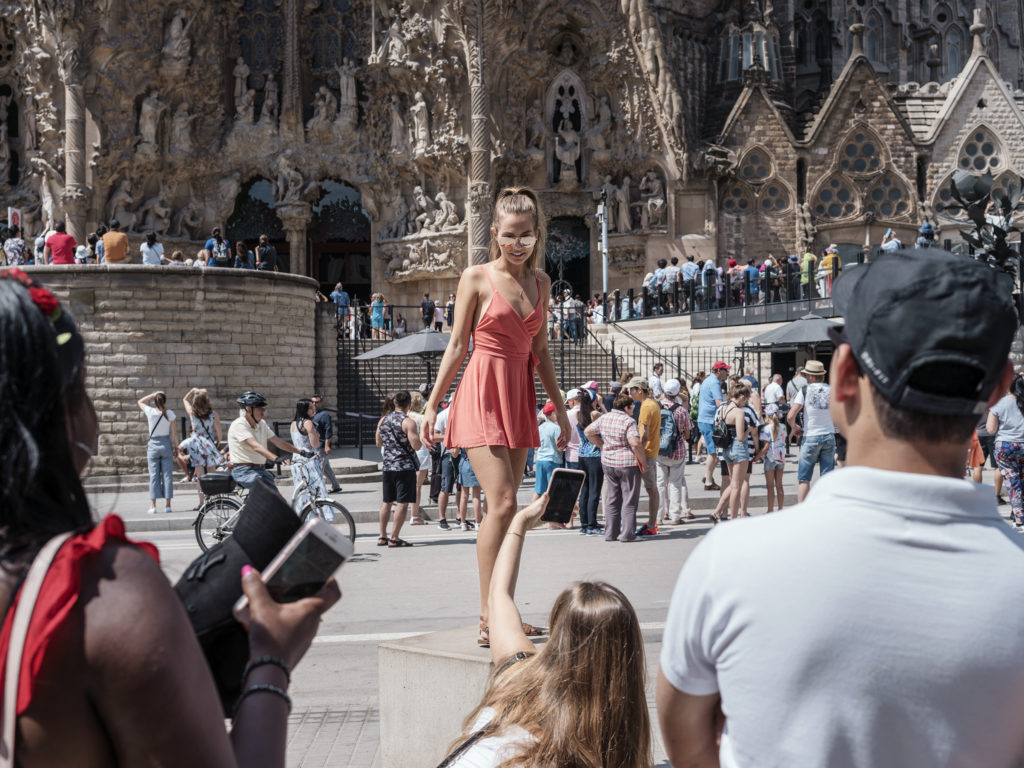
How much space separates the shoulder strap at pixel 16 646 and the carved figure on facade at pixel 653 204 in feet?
114

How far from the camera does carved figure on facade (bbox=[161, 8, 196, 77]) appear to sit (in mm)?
34719

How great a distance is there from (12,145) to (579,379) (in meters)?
20.4

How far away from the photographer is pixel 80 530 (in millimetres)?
1445

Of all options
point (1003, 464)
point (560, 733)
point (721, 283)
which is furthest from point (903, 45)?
point (560, 733)

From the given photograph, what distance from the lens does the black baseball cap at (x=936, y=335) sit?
5.21 feet

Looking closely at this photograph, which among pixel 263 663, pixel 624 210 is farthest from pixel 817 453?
pixel 624 210

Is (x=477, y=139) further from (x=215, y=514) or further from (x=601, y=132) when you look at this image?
(x=215, y=514)

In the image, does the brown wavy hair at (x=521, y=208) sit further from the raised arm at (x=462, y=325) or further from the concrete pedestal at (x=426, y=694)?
the concrete pedestal at (x=426, y=694)

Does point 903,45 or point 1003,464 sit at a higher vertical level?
point 903,45

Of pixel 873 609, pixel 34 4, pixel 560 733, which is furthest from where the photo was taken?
pixel 34 4

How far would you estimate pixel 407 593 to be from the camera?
8.47m

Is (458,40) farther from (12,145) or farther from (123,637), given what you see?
(123,637)

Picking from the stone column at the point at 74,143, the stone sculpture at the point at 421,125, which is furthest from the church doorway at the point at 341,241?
the stone column at the point at 74,143

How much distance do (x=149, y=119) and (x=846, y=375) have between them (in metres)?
36.0
